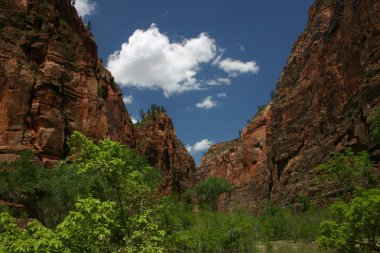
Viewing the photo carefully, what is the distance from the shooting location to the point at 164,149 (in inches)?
4555

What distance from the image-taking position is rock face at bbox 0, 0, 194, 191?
52469 mm

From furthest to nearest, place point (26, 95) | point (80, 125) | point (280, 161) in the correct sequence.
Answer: point (280, 161) → point (80, 125) → point (26, 95)

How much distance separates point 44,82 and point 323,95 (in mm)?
44455

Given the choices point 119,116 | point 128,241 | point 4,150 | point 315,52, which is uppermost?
point 315,52

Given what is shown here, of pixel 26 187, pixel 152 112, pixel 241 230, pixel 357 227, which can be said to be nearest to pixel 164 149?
pixel 152 112

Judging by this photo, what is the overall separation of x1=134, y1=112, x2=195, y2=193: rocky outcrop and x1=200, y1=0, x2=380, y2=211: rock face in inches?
1224

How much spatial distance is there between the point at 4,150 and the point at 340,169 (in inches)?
1496

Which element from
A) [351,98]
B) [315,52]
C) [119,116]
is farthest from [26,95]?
Answer: [315,52]

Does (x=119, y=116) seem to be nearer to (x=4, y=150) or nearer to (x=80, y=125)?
(x=80, y=125)

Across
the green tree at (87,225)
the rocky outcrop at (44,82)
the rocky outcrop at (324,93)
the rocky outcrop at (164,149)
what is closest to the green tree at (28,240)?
the green tree at (87,225)

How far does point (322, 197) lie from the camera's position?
2335 inches

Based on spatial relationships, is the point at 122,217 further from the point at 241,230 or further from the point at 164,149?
the point at 164,149

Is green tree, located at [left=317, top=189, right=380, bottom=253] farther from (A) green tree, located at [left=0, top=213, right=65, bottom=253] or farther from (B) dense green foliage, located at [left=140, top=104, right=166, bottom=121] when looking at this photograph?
(B) dense green foliage, located at [left=140, top=104, right=166, bottom=121]

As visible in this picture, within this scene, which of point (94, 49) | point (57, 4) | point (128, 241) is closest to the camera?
point (128, 241)
